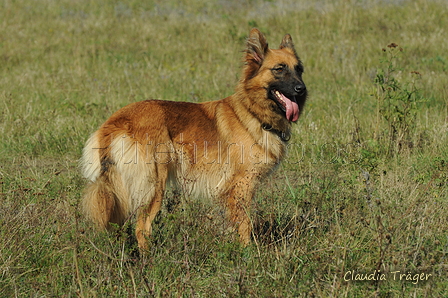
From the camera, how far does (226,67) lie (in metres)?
8.75

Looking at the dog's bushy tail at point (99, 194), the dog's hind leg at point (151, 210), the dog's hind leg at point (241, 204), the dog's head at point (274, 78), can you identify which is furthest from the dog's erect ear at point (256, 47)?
the dog's bushy tail at point (99, 194)

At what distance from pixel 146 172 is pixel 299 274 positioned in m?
1.35

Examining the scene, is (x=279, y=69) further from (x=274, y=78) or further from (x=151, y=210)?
(x=151, y=210)

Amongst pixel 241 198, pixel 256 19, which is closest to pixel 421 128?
pixel 241 198

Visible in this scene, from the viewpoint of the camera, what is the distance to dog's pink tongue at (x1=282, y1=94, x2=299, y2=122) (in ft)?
13.6

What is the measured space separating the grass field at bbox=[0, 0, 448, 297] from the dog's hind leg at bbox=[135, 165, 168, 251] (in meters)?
0.09

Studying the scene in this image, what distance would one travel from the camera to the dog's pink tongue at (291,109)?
13.6ft

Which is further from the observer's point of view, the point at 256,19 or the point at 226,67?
the point at 256,19

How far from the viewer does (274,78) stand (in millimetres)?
4180

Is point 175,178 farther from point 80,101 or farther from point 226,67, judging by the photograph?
point 226,67

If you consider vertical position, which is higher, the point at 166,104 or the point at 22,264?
the point at 166,104

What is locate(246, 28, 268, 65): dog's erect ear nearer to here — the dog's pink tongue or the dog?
the dog

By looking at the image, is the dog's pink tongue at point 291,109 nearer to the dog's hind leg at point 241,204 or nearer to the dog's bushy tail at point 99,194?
the dog's hind leg at point 241,204

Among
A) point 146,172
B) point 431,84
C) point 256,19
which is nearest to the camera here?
point 146,172
